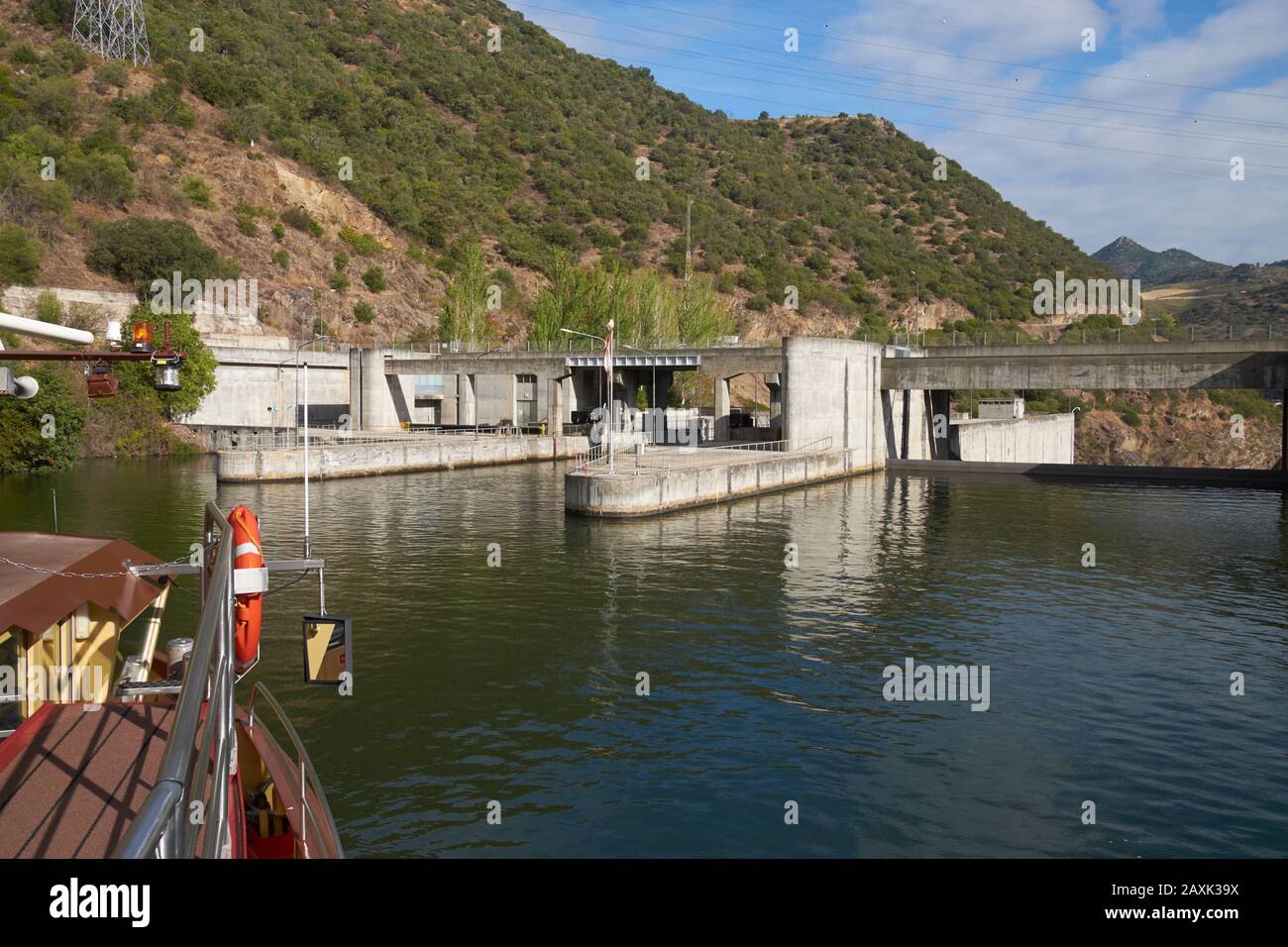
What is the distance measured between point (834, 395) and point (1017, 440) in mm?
30371

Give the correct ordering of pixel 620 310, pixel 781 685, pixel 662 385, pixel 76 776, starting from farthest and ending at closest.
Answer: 1. pixel 620 310
2. pixel 662 385
3. pixel 781 685
4. pixel 76 776

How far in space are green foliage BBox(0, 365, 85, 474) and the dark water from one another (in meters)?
16.5

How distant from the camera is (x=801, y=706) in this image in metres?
20.8

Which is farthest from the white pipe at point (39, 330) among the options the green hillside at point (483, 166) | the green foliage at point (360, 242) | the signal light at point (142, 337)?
the green foliage at point (360, 242)

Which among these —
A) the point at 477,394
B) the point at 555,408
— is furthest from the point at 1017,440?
the point at 477,394

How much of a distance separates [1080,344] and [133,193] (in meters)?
87.9

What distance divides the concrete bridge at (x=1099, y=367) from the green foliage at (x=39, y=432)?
176ft

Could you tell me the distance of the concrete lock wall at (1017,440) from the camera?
84438mm

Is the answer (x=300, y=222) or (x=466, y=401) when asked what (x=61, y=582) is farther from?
(x=300, y=222)

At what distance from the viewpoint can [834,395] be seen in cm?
6975

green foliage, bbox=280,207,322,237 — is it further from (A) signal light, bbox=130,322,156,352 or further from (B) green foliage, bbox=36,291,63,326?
(A) signal light, bbox=130,322,156,352
